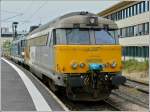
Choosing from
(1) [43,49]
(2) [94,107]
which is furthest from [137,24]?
(2) [94,107]

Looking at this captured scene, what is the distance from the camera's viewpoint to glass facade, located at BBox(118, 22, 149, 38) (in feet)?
163

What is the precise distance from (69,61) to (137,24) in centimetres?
3938

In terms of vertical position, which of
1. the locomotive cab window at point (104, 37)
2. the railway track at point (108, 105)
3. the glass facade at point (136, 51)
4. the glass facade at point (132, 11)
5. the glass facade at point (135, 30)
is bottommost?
the railway track at point (108, 105)

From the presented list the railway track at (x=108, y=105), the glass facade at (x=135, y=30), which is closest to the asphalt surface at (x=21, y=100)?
the railway track at (x=108, y=105)

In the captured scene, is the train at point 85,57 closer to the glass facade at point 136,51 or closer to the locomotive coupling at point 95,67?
the locomotive coupling at point 95,67

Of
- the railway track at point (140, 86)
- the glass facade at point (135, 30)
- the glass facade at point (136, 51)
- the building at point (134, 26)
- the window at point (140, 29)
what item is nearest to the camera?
the railway track at point (140, 86)

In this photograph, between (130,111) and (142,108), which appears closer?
(130,111)

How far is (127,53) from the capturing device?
189 ft

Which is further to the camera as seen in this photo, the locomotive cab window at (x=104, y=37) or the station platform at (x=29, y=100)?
the locomotive cab window at (x=104, y=37)

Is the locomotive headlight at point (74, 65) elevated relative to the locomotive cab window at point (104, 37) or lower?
lower

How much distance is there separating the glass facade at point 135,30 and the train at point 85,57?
34462mm

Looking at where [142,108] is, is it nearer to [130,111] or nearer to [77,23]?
[130,111]

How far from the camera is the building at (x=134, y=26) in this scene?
4942 cm

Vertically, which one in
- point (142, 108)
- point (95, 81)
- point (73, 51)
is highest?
point (73, 51)
